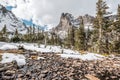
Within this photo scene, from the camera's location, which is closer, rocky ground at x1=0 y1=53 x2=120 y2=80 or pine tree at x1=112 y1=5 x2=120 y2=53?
rocky ground at x1=0 y1=53 x2=120 y2=80

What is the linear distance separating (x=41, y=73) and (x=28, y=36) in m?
96.4

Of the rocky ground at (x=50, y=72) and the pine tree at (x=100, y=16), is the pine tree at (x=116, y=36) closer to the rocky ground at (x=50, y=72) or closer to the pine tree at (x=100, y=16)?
the pine tree at (x=100, y=16)

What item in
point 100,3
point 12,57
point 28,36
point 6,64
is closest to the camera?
point 6,64

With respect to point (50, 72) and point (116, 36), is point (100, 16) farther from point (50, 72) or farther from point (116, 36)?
point (50, 72)

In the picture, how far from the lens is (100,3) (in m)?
42.8

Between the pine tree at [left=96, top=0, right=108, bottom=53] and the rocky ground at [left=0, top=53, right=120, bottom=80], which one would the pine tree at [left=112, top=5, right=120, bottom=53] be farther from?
the rocky ground at [left=0, top=53, right=120, bottom=80]

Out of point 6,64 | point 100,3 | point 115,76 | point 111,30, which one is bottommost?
point 115,76

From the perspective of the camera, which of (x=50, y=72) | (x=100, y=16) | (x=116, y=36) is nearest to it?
(x=50, y=72)

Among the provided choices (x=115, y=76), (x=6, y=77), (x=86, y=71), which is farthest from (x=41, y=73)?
(x=115, y=76)

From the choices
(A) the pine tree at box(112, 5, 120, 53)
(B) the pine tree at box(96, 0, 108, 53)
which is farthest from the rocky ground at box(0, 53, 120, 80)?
(A) the pine tree at box(112, 5, 120, 53)

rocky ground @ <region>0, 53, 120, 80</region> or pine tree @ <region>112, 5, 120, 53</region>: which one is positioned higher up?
pine tree @ <region>112, 5, 120, 53</region>

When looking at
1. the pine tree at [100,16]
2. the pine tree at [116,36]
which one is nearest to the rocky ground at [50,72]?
the pine tree at [100,16]

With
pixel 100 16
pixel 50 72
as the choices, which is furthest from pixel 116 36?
pixel 50 72

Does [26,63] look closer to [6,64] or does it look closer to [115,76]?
[6,64]
